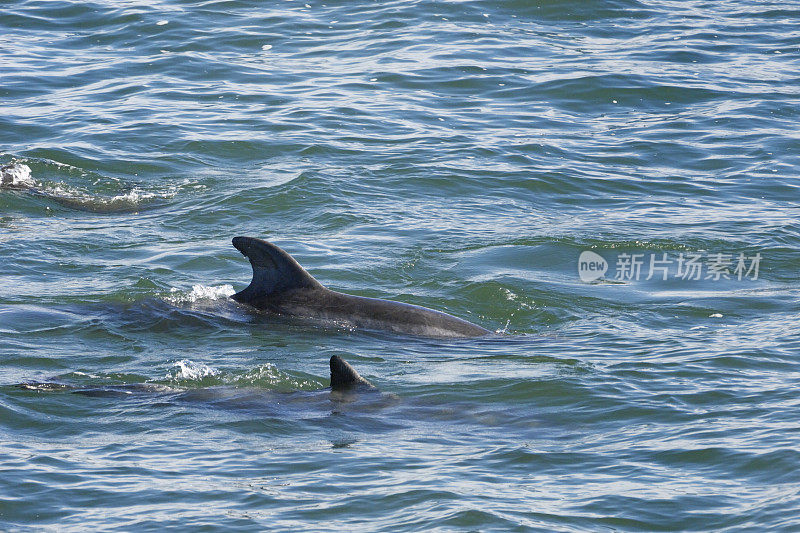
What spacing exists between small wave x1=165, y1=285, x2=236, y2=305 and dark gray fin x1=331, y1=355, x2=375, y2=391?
2738mm

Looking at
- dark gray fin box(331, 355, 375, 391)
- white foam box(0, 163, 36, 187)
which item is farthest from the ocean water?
dark gray fin box(331, 355, 375, 391)

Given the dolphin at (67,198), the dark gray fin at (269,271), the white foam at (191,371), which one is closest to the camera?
the white foam at (191,371)

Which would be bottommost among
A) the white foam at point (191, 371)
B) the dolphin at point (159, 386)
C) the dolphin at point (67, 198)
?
the white foam at point (191, 371)

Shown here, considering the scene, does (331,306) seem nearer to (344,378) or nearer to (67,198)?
(344,378)

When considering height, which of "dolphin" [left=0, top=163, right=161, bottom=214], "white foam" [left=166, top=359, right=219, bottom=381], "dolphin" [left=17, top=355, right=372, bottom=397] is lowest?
"white foam" [left=166, top=359, right=219, bottom=381]

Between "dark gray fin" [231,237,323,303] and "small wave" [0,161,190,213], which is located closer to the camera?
"dark gray fin" [231,237,323,303]

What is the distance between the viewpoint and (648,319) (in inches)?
461

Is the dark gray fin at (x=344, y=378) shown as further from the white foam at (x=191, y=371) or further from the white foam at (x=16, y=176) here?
the white foam at (x=16, y=176)

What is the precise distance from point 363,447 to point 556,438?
1393mm

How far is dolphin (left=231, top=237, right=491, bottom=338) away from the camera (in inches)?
432

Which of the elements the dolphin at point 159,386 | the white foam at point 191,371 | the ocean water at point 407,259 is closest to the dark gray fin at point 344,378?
the dolphin at point 159,386

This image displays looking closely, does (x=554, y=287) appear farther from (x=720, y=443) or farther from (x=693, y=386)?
(x=720, y=443)

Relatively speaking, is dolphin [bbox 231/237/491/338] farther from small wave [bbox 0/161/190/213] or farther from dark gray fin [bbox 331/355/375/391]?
small wave [bbox 0/161/190/213]

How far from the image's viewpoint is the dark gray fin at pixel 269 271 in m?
10.8
